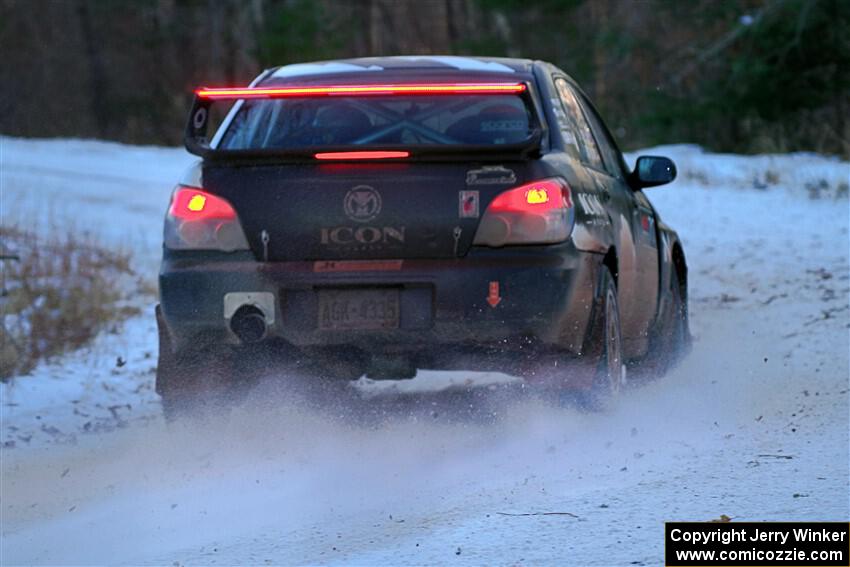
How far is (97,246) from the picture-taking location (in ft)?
48.5

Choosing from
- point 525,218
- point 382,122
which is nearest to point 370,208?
point 525,218

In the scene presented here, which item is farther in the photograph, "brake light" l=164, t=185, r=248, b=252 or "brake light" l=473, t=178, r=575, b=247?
"brake light" l=164, t=185, r=248, b=252

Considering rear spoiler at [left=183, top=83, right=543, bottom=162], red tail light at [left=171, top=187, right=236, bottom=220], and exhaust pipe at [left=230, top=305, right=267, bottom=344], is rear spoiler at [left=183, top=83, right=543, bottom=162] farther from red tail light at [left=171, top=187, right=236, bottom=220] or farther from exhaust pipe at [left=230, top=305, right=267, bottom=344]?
exhaust pipe at [left=230, top=305, right=267, bottom=344]

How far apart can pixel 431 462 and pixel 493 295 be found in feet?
2.21

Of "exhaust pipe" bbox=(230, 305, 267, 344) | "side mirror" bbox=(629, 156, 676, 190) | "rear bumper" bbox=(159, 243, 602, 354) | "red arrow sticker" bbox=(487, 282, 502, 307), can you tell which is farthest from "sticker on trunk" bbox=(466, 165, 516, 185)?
"side mirror" bbox=(629, 156, 676, 190)

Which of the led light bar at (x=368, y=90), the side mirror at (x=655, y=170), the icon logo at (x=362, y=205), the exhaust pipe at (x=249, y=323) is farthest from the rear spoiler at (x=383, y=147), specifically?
the side mirror at (x=655, y=170)

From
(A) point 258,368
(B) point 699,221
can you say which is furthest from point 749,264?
(A) point 258,368

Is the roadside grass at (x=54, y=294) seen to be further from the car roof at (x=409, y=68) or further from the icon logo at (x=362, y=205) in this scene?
the icon logo at (x=362, y=205)

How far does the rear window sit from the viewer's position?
22.6 feet

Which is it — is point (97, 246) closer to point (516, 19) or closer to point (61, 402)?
point (61, 402)

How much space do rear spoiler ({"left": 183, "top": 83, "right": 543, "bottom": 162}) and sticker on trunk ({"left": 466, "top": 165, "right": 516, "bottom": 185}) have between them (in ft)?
0.16

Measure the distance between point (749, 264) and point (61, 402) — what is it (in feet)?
21.2

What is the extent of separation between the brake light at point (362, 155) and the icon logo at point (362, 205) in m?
0.13

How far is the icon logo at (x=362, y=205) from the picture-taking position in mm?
6375
